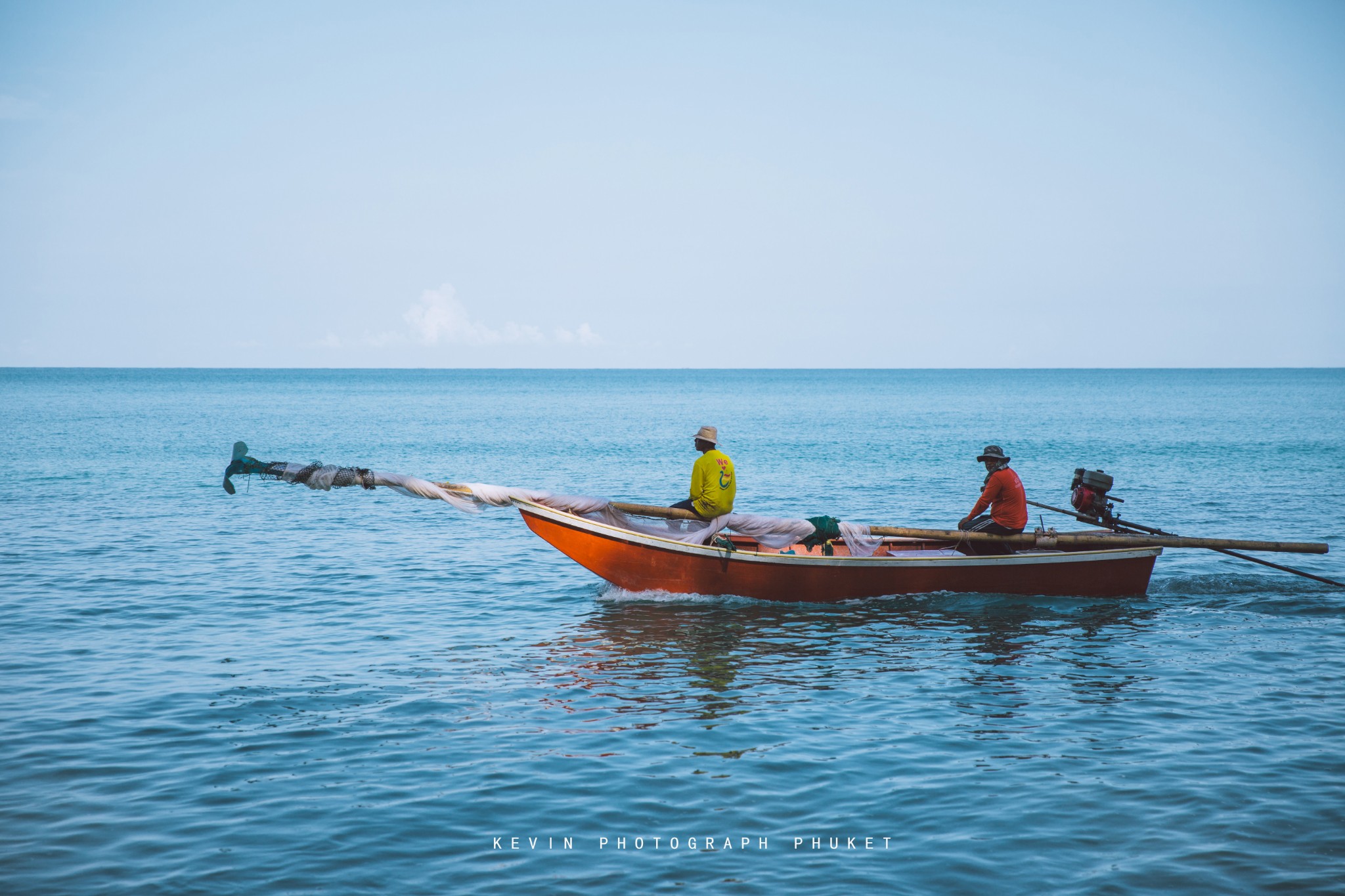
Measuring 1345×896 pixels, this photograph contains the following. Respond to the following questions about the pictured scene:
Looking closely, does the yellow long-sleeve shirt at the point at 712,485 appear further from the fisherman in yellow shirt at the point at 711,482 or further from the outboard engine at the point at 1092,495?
the outboard engine at the point at 1092,495

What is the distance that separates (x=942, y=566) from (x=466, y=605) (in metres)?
7.48

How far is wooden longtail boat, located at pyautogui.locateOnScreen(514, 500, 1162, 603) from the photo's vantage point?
1504cm

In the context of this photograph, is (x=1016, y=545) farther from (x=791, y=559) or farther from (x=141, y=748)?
(x=141, y=748)

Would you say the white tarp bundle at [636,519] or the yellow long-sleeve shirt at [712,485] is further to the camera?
the yellow long-sleeve shirt at [712,485]

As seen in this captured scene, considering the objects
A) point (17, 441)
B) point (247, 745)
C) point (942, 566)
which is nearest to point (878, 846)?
point (247, 745)

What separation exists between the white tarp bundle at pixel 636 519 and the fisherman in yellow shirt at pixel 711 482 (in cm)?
24

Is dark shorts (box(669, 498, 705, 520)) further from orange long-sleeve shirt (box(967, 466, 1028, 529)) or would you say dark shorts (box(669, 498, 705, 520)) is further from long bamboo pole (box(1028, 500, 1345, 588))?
long bamboo pole (box(1028, 500, 1345, 588))

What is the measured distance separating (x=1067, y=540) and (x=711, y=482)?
5375mm

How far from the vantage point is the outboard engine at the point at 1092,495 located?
16141mm

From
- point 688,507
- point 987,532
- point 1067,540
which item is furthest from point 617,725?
point 1067,540

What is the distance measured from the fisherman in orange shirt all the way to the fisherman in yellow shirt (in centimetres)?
349

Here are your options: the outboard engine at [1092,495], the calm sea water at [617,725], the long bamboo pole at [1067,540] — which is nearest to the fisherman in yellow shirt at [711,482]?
the long bamboo pole at [1067,540]

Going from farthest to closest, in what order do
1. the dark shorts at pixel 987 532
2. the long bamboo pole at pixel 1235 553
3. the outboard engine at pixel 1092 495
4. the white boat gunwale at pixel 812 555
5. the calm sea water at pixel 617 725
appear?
1. the outboard engine at pixel 1092 495
2. the long bamboo pole at pixel 1235 553
3. the dark shorts at pixel 987 532
4. the white boat gunwale at pixel 812 555
5. the calm sea water at pixel 617 725

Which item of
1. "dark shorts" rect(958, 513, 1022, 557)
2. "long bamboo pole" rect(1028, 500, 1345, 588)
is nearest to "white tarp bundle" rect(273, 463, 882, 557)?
"dark shorts" rect(958, 513, 1022, 557)
